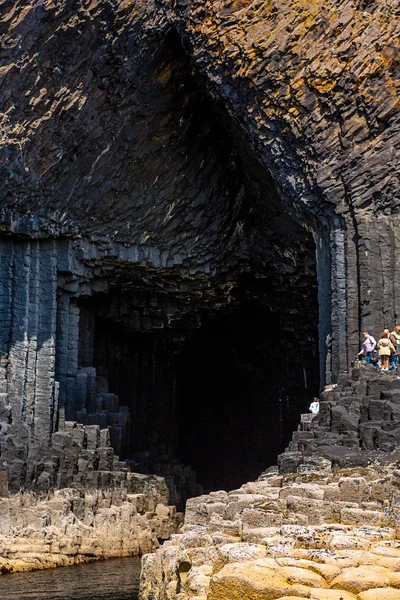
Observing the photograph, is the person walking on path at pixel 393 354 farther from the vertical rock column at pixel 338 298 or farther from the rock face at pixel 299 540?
the rock face at pixel 299 540

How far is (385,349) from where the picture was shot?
2405 centimetres

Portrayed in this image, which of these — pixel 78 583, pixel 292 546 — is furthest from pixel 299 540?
pixel 78 583

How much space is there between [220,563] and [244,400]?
33866 millimetres

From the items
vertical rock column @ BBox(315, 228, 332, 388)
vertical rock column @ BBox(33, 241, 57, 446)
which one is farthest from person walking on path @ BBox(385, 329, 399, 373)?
vertical rock column @ BBox(33, 241, 57, 446)

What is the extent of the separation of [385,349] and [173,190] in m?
11.8

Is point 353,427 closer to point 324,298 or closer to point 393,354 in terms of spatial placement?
point 393,354

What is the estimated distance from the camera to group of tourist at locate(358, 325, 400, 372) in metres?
24.1

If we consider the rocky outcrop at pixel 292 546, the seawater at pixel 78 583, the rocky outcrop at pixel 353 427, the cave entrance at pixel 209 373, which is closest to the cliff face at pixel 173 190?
the cave entrance at pixel 209 373

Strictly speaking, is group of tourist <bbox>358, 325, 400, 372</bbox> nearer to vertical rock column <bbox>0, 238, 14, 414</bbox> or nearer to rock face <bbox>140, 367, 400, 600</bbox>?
rock face <bbox>140, 367, 400, 600</bbox>

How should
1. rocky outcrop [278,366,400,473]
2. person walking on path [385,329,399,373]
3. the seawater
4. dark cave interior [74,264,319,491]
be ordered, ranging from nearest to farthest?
rocky outcrop [278,366,400,473], the seawater, person walking on path [385,329,399,373], dark cave interior [74,264,319,491]

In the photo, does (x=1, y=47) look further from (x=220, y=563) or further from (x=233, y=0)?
(x=220, y=563)

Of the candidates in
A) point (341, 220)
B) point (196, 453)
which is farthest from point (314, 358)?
point (341, 220)

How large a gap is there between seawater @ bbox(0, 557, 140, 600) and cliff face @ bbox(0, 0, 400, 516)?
4456 mm

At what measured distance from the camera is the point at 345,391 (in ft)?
76.8
